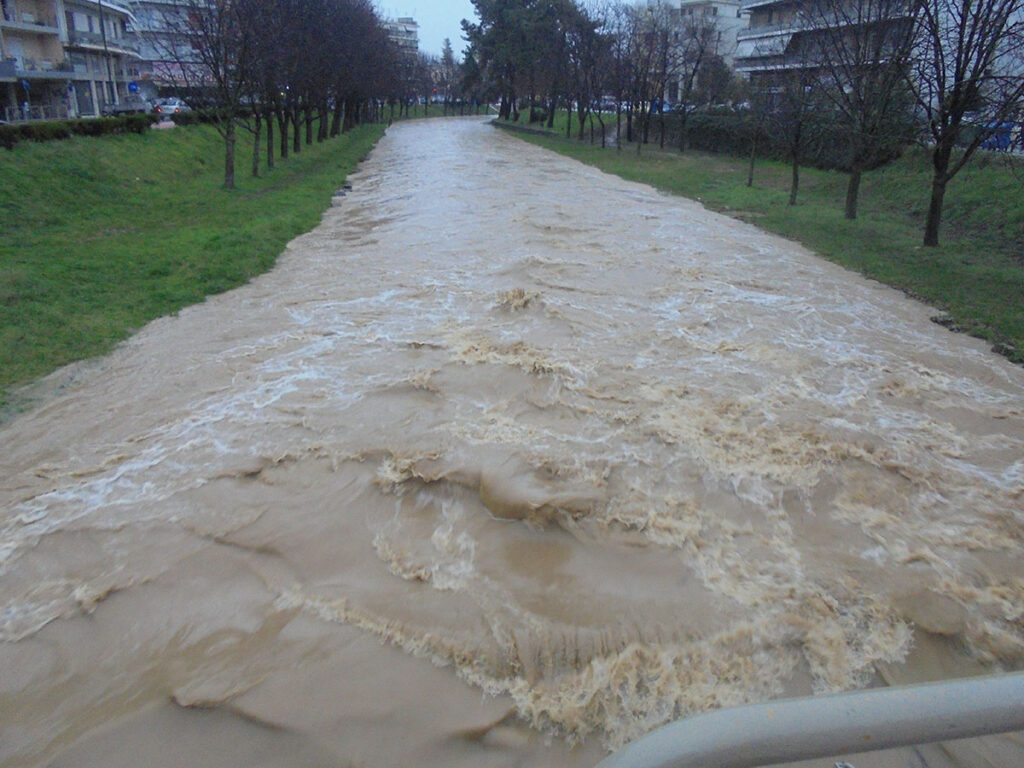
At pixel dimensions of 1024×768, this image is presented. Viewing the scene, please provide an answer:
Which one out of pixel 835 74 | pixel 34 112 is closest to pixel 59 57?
pixel 34 112

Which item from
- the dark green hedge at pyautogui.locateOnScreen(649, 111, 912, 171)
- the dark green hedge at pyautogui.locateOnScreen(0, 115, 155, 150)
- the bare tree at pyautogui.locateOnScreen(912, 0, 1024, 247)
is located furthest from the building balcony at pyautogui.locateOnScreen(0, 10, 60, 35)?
the bare tree at pyautogui.locateOnScreen(912, 0, 1024, 247)

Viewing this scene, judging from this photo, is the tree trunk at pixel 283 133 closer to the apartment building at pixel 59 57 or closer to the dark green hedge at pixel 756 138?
the apartment building at pixel 59 57

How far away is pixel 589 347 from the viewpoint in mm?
9305

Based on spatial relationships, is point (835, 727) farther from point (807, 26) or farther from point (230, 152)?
point (807, 26)

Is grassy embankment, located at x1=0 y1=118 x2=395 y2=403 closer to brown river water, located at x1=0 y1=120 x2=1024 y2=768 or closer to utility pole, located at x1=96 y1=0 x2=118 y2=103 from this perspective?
brown river water, located at x1=0 y1=120 x2=1024 y2=768

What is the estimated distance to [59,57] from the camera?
39.0m

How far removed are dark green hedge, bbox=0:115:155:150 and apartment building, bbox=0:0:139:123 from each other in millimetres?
10440

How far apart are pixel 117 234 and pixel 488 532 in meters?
12.8

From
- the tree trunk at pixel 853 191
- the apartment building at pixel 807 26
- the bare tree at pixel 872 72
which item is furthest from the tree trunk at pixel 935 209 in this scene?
the apartment building at pixel 807 26

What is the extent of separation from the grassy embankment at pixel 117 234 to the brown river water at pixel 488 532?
83 cm

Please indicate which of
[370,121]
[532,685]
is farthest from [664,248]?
[370,121]

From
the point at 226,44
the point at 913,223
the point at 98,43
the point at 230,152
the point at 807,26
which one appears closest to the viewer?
the point at 913,223

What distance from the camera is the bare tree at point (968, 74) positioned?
13023 millimetres

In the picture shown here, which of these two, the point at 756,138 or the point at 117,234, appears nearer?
the point at 117,234
